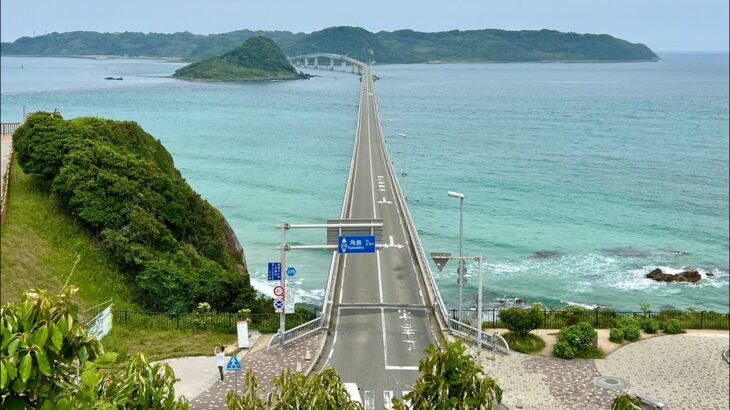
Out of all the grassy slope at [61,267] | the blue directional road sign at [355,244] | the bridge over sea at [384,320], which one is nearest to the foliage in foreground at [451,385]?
the bridge over sea at [384,320]

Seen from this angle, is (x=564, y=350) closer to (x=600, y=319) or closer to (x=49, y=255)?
(x=600, y=319)

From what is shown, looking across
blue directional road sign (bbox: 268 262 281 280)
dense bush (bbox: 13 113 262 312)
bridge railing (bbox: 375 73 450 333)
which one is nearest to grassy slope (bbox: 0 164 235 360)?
dense bush (bbox: 13 113 262 312)

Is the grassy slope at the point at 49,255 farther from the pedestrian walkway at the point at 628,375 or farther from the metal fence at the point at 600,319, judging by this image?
the pedestrian walkway at the point at 628,375

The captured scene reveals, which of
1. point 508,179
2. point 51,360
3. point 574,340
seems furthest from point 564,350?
point 508,179

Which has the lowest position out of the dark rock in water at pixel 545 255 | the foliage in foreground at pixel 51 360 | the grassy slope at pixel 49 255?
the dark rock in water at pixel 545 255

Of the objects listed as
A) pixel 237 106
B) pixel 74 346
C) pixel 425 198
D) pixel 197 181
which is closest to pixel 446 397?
pixel 74 346

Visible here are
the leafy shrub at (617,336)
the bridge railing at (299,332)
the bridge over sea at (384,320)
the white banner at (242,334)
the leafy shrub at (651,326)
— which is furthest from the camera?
the leafy shrub at (651,326)

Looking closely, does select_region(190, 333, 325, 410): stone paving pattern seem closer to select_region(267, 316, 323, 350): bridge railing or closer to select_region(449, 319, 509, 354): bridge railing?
select_region(267, 316, 323, 350): bridge railing
